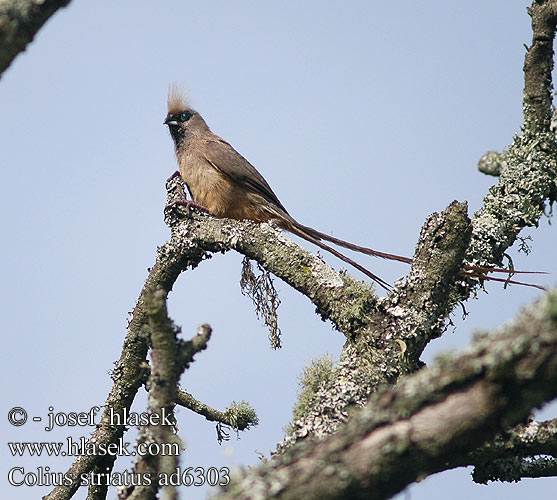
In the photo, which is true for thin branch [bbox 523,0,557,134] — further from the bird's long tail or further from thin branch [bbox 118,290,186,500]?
thin branch [bbox 118,290,186,500]

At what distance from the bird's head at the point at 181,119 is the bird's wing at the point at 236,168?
0.47 meters

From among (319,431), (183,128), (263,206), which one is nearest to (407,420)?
(319,431)

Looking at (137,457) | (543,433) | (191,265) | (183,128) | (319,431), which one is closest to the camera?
(137,457)

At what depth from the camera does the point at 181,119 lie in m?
7.58

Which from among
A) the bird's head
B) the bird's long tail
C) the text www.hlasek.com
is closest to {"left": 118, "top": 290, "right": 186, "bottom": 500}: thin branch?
the text www.hlasek.com

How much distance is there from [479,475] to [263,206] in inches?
129

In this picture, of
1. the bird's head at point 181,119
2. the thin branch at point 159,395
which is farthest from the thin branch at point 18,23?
the bird's head at point 181,119

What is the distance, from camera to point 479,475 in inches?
147

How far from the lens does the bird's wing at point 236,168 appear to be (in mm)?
6434

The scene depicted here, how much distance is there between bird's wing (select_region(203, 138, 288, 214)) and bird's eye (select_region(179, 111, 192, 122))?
0.68m

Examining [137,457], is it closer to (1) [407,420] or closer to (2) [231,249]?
(1) [407,420]

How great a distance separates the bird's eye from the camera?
24.9ft

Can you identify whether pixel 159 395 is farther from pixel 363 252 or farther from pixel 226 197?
pixel 226 197

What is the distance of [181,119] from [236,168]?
4.46ft
